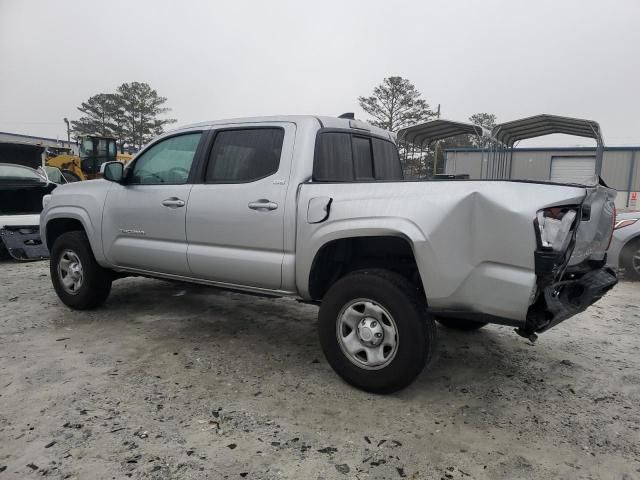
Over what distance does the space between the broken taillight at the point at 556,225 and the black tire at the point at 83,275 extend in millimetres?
4019

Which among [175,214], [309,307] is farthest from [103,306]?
[309,307]

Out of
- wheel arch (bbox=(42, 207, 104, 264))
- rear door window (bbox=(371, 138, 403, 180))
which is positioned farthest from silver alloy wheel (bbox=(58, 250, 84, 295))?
rear door window (bbox=(371, 138, 403, 180))

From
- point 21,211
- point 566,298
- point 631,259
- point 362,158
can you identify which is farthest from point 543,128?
point 21,211

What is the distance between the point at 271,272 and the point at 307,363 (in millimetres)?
794

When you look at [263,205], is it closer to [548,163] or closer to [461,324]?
[461,324]

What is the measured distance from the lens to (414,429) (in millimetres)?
2672

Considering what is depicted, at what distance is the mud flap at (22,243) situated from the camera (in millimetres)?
7219

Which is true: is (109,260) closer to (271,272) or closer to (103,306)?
(103,306)

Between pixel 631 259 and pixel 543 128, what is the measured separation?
9.52 m

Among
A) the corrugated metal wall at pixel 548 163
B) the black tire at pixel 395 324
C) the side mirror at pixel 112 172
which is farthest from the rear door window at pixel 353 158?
the corrugated metal wall at pixel 548 163

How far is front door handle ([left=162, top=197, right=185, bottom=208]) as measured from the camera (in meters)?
3.88

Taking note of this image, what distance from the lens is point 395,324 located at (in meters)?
2.87

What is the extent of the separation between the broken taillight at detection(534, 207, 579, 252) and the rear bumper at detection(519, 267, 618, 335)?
261mm

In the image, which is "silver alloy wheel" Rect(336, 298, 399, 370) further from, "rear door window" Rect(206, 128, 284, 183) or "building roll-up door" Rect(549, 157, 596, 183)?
"building roll-up door" Rect(549, 157, 596, 183)
